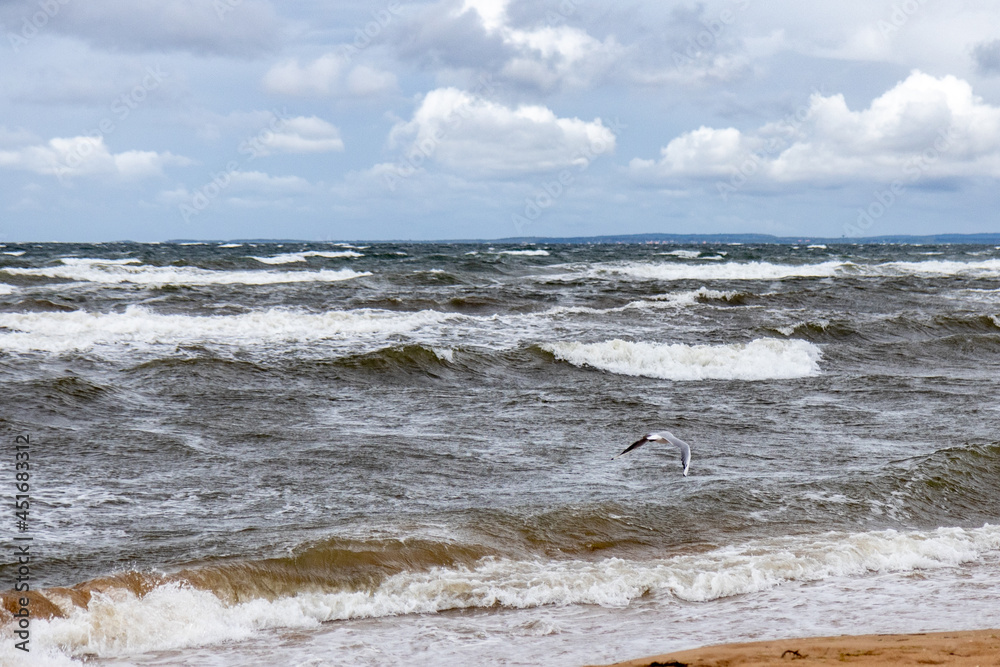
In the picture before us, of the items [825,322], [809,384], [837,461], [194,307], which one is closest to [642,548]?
[837,461]

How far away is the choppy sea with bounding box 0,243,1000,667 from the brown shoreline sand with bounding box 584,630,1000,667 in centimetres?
51

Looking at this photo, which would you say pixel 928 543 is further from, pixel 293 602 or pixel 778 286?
pixel 778 286

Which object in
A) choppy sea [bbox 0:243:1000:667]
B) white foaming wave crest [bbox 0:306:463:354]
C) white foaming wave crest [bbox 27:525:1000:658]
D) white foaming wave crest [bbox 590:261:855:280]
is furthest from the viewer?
white foaming wave crest [bbox 590:261:855:280]

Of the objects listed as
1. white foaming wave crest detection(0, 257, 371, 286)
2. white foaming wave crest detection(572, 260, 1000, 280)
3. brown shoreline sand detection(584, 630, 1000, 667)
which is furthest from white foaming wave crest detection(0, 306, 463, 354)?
white foaming wave crest detection(572, 260, 1000, 280)

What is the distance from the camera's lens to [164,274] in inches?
1410

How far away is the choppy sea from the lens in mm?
5285

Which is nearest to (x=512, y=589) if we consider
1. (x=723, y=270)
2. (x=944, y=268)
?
(x=723, y=270)

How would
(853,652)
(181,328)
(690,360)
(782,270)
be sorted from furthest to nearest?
(782,270), (181,328), (690,360), (853,652)

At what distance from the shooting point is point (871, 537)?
6.77 m

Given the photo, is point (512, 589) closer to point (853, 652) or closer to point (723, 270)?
point (853, 652)

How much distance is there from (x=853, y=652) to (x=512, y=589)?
2.26 m

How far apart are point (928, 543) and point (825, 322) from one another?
14603 mm

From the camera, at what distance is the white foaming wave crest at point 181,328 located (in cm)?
1622

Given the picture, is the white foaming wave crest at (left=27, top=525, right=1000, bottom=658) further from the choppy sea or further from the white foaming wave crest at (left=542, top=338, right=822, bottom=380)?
the white foaming wave crest at (left=542, top=338, right=822, bottom=380)
